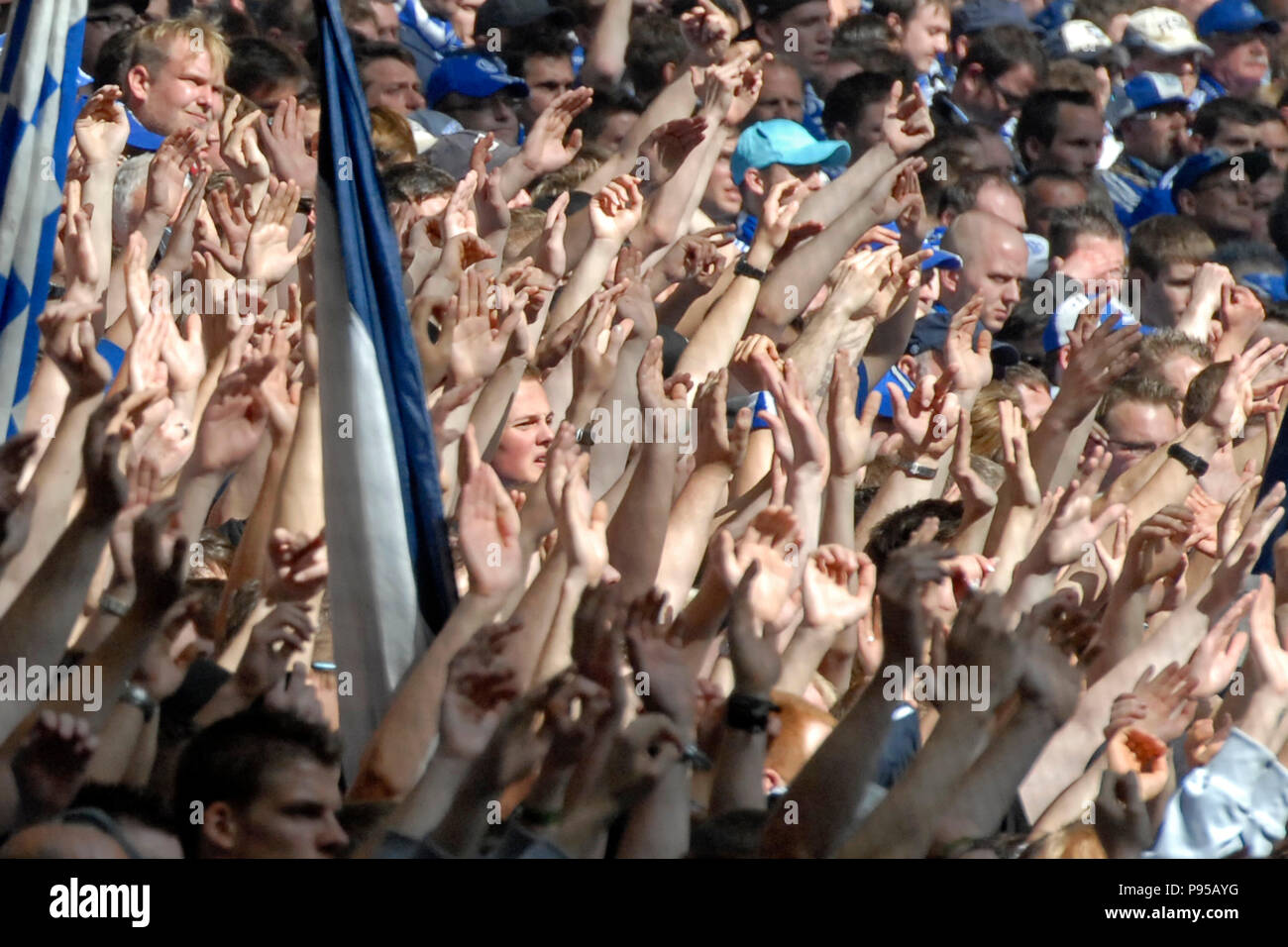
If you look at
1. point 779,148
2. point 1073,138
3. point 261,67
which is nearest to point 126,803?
point 261,67

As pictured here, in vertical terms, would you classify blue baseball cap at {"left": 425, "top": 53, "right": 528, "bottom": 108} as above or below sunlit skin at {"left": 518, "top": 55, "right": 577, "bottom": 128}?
above

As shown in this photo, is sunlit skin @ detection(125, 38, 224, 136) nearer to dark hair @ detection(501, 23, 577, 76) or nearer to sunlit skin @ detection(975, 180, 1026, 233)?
dark hair @ detection(501, 23, 577, 76)

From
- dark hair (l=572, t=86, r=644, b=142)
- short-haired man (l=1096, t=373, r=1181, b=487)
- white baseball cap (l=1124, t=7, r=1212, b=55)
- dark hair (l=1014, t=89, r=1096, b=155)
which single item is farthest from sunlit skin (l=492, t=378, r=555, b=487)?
white baseball cap (l=1124, t=7, r=1212, b=55)

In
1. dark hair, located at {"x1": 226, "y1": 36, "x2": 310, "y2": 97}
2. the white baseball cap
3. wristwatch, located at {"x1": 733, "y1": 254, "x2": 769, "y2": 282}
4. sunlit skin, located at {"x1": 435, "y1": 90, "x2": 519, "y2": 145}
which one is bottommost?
the white baseball cap

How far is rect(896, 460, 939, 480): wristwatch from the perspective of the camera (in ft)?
17.7

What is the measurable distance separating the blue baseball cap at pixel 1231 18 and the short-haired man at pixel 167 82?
20.5 feet

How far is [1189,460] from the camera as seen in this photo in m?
5.46

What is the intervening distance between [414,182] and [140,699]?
279 centimetres

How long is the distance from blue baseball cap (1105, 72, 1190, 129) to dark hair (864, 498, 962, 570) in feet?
17.5

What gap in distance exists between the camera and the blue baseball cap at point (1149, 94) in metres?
9.87

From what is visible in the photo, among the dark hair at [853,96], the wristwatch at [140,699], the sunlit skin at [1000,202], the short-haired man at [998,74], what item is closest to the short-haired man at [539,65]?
the dark hair at [853,96]

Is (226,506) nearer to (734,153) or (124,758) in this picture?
(124,758)
